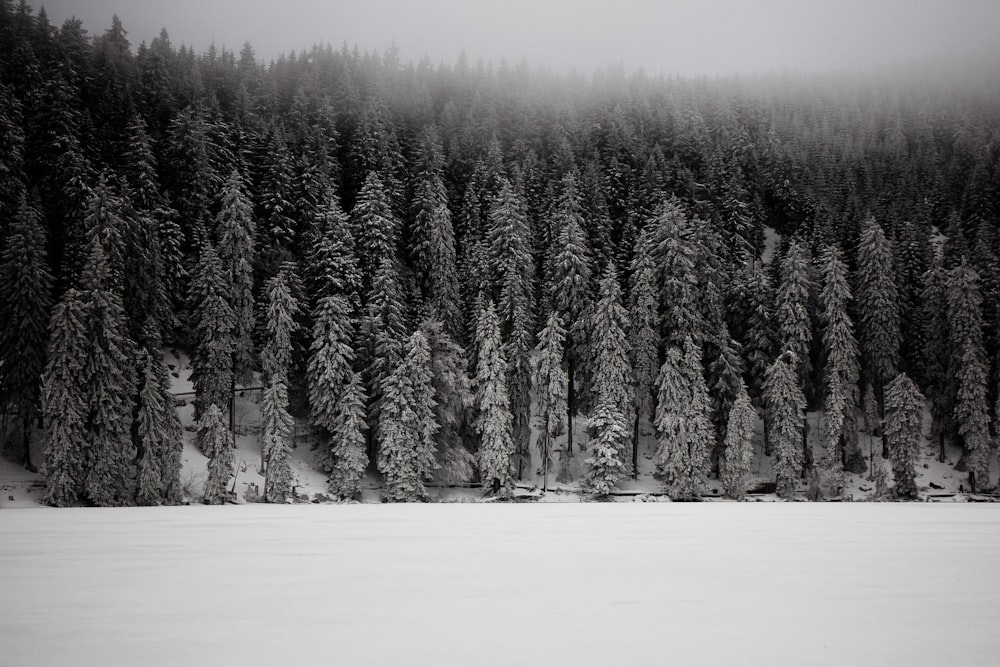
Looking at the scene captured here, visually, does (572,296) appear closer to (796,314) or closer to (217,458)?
(796,314)

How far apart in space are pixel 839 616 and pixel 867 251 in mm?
71303

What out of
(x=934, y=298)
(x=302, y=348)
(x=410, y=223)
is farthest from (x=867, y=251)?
(x=302, y=348)

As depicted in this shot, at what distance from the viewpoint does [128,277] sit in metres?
51.0

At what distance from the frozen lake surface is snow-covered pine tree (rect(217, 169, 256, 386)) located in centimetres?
4402

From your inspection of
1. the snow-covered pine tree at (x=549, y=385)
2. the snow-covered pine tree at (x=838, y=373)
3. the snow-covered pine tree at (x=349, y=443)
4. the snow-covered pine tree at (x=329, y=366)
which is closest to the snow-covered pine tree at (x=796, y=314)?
the snow-covered pine tree at (x=838, y=373)

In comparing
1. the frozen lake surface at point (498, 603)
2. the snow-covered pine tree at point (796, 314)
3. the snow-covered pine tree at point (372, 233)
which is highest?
the snow-covered pine tree at point (372, 233)

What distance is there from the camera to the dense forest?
1829 inches

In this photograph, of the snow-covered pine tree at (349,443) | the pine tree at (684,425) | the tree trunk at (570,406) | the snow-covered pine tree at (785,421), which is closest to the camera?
the snow-covered pine tree at (349,443)

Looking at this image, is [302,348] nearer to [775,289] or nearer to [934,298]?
[775,289]

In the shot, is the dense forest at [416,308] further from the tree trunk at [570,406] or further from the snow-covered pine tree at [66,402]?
the tree trunk at [570,406]

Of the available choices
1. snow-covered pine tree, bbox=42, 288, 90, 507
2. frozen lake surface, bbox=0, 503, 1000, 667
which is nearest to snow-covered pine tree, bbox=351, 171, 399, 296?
snow-covered pine tree, bbox=42, 288, 90, 507

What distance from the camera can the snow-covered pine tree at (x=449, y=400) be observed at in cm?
5434

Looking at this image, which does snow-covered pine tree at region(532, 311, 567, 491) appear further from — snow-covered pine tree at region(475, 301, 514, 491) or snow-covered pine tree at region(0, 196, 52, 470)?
snow-covered pine tree at region(0, 196, 52, 470)

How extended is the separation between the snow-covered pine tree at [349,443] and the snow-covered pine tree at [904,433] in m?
43.7
